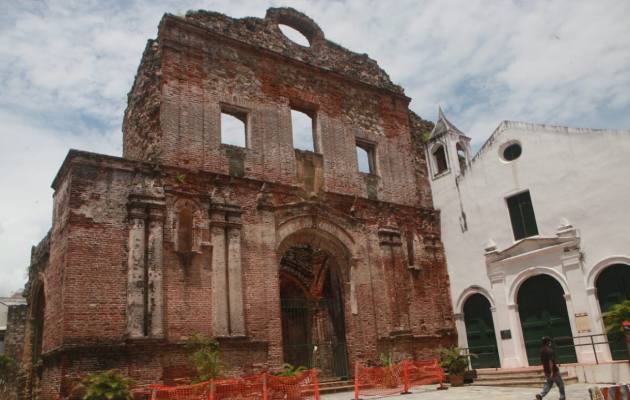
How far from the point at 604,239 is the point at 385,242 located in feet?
18.7

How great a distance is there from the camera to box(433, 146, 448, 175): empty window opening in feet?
61.8

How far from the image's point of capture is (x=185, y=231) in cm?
1323

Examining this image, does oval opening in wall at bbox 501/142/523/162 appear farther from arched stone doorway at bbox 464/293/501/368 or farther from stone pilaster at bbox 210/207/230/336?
stone pilaster at bbox 210/207/230/336

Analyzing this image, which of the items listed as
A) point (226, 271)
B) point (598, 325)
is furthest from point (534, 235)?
point (226, 271)

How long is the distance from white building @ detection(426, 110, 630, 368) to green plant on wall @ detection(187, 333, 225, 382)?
835cm

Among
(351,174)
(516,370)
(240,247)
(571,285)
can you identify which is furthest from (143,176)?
(571,285)

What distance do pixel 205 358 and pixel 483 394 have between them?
18.9 feet

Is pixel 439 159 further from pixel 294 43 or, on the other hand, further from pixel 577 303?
pixel 577 303

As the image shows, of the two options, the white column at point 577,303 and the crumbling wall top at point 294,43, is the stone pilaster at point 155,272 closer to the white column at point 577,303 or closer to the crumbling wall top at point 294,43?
the crumbling wall top at point 294,43

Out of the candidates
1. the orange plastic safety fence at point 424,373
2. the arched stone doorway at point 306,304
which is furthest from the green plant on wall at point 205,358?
the arched stone doorway at point 306,304

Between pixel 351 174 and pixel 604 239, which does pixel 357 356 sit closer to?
pixel 351 174

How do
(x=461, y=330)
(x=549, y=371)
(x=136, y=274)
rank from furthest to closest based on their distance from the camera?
(x=461, y=330)
(x=136, y=274)
(x=549, y=371)

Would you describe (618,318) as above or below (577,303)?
below

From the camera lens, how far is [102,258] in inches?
→ 471
